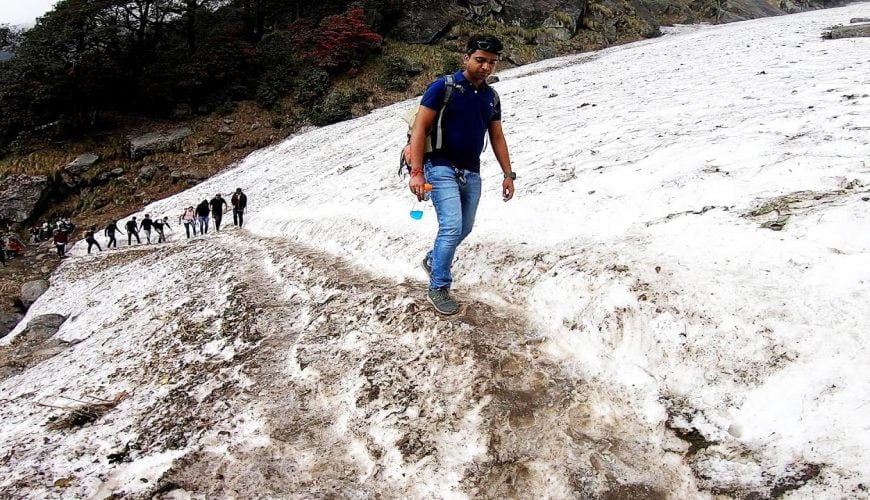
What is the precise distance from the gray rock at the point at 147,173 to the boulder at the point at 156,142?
1.21m

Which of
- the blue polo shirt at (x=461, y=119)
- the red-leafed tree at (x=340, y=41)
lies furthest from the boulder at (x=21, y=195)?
the blue polo shirt at (x=461, y=119)

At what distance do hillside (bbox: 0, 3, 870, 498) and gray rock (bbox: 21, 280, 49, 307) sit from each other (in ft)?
23.9

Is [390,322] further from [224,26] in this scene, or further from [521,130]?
[224,26]

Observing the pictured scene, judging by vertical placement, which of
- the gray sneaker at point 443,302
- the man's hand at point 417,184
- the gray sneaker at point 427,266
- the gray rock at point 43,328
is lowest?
the gray rock at point 43,328

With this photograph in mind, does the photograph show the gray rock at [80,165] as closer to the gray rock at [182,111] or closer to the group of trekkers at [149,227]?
the group of trekkers at [149,227]

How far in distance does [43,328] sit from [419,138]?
10.0m

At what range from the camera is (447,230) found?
411cm

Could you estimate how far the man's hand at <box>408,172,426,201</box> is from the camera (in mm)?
3789

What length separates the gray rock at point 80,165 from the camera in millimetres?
24516

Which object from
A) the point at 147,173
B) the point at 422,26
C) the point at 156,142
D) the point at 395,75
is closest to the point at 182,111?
the point at 156,142

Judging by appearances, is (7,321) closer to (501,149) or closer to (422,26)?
(501,149)

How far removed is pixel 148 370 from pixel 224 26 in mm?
36710

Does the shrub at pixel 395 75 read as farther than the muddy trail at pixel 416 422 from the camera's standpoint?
Yes

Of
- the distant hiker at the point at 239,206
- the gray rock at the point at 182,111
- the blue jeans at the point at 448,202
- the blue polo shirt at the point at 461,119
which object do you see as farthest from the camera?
the gray rock at the point at 182,111
